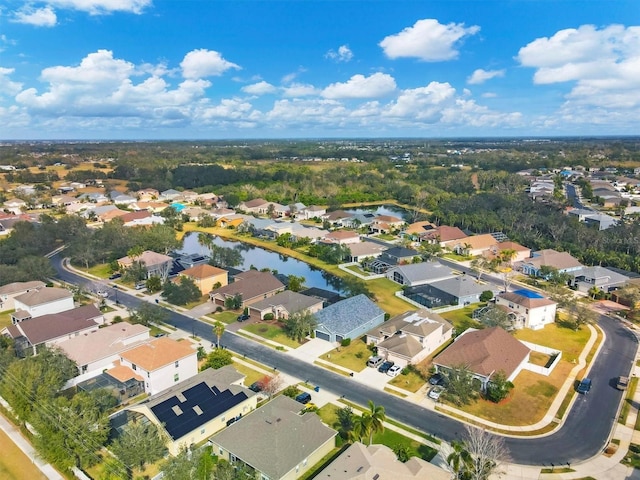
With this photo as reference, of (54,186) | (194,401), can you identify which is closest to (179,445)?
(194,401)

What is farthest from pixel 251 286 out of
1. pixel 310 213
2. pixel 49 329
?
pixel 310 213

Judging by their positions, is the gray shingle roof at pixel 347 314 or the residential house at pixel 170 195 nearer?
the gray shingle roof at pixel 347 314

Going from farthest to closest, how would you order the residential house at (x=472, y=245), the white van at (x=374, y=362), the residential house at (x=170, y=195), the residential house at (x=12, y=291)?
the residential house at (x=170, y=195)
the residential house at (x=472, y=245)
the residential house at (x=12, y=291)
the white van at (x=374, y=362)

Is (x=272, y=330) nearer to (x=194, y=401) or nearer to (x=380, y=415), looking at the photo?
(x=194, y=401)

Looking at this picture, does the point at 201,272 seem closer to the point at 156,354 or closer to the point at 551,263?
the point at 156,354

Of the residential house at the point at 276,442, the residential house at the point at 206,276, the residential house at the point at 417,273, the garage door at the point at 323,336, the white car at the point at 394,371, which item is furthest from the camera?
the residential house at the point at 417,273

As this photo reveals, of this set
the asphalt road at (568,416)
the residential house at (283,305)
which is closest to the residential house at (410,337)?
the asphalt road at (568,416)

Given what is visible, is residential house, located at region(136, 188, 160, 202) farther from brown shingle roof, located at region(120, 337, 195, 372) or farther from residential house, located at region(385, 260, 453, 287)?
brown shingle roof, located at region(120, 337, 195, 372)

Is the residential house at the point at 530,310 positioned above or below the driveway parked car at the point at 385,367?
above

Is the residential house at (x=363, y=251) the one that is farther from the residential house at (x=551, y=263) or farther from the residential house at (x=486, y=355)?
the residential house at (x=486, y=355)
